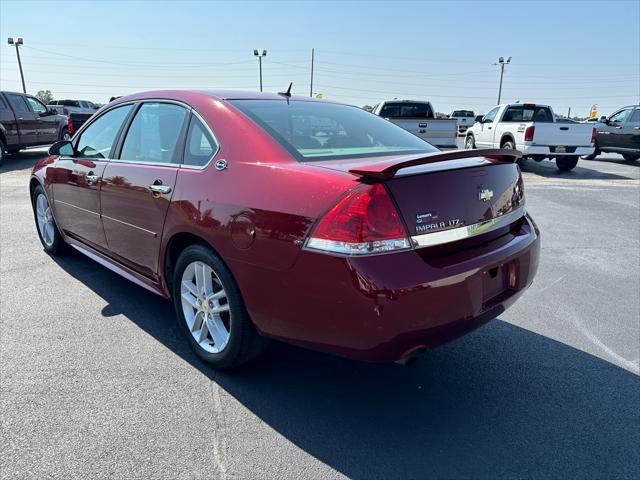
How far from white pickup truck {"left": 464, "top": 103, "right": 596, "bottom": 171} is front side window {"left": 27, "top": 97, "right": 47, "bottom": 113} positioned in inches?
559

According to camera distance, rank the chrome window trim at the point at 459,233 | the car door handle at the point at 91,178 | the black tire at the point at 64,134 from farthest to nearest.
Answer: the black tire at the point at 64,134 → the car door handle at the point at 91,178 → the chrome window trim at the point at 459,233

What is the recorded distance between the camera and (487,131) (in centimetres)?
1514

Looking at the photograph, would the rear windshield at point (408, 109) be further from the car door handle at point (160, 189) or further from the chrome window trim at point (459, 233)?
the chrome window trim at point (459, 233)

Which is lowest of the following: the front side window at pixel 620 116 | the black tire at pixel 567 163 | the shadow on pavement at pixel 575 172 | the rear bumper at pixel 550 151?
the shadow on pavement at pixel 575 172

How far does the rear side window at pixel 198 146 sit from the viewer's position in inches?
110

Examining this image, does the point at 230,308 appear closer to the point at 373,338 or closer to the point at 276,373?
the point at 276,373

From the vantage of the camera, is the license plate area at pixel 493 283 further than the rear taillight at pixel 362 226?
Yes

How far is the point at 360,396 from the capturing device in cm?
268

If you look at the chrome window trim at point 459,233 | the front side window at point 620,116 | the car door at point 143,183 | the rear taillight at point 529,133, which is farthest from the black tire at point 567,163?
the car door at point 143,183

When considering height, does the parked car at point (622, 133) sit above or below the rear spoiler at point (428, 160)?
below

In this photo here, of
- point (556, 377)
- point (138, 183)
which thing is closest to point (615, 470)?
point (556, 377)

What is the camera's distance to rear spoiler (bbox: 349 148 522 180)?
210 centimetres

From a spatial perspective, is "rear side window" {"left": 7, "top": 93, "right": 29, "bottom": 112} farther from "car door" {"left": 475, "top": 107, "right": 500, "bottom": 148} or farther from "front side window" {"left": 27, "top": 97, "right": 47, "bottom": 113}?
"car door" {"left": 475, "top": 107, "right": 500, "bottom": 148}

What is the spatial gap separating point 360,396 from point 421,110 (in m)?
13.6
